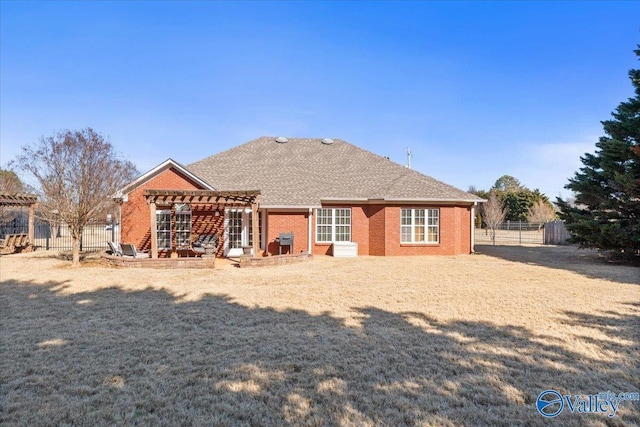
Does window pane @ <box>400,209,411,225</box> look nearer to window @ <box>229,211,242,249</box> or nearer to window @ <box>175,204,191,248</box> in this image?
window @ <box>229,211,242,249</box>

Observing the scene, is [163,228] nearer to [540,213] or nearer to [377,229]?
[377,229]

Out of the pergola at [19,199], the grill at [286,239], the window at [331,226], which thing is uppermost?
the pergola at [19,199]

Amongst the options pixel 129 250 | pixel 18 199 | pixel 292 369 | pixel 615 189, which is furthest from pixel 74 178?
pixel 615 189

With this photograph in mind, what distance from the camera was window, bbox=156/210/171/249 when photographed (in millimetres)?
17891

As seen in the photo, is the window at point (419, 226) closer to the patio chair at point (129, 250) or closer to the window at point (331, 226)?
the window at point (331, 226)

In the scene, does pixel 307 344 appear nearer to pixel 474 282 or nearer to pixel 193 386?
pixel 193 386

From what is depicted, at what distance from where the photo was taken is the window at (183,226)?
58.6 feet

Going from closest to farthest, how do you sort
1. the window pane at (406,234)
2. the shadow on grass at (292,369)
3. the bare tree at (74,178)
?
the shadow on grass at (292,369)
the bare tree at (74,178)
the window pane at (406,234)

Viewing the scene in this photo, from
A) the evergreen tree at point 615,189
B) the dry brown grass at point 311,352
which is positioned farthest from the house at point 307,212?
the dry brown grass at point 311,352

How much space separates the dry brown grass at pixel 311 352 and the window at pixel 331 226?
8.57 meters

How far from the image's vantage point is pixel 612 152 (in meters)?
15.7

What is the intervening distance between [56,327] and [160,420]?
4336mm

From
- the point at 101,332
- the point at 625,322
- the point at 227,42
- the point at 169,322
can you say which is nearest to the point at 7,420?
the point at 101,332

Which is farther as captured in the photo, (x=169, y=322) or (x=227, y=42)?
(x=227, y=42)
